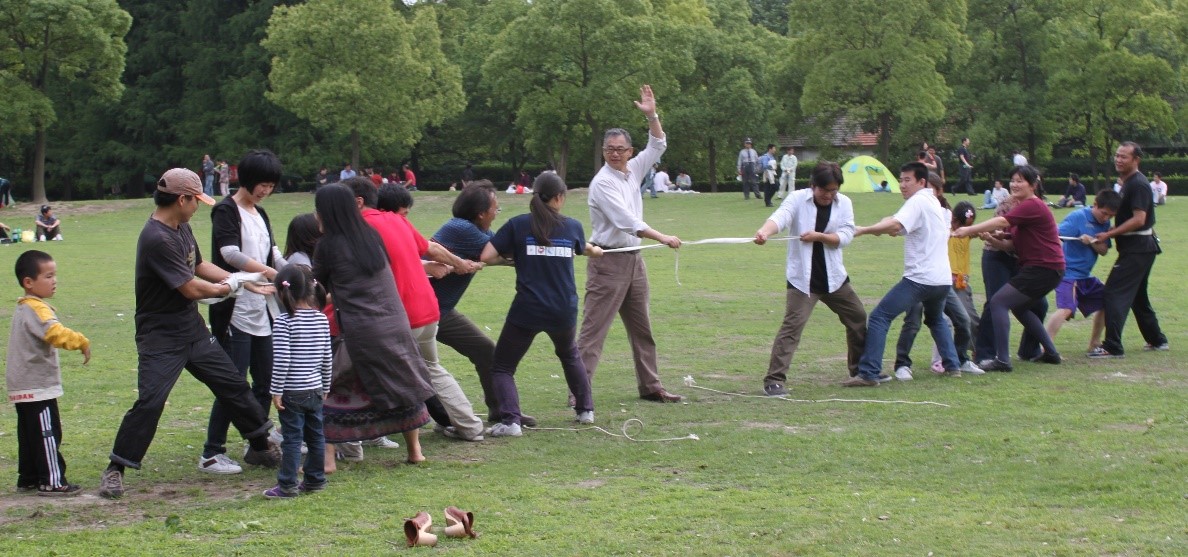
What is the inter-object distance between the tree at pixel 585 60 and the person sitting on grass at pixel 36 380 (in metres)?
41.9

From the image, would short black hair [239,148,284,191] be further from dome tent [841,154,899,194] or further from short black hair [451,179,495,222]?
dome tent [841,154,899,194]

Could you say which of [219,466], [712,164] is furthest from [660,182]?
[219,466]

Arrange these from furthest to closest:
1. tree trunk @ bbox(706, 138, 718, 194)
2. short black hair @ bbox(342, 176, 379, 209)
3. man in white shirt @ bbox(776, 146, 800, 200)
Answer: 1. tree trunk @ bbox(706, 138, 718, 194)
2. man in white shirt @ bbox(776, 146, 800, 200)
3. short black hair @ bbox(342, 176, 379, 209)

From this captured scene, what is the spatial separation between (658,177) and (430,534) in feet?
135

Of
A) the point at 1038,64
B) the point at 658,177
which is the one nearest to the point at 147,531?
the point at 658,177

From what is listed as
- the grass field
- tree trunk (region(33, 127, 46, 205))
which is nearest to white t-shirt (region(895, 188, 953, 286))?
the grass field

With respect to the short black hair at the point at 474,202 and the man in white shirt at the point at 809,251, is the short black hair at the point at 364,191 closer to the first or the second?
the short black hair at the point at 474,202

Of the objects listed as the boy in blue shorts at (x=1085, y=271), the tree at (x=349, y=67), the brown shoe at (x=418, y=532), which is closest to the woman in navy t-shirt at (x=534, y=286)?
the brown shoe at (x=418, y=532)

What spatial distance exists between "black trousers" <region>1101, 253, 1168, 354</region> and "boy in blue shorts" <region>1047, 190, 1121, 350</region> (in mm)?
200

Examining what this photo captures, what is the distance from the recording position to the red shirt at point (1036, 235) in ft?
36.7

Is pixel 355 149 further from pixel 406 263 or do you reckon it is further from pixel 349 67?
pixel 406 263

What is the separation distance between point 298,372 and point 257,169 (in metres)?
1.47

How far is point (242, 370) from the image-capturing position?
778cm

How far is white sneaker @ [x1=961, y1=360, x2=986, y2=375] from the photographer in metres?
11.1
